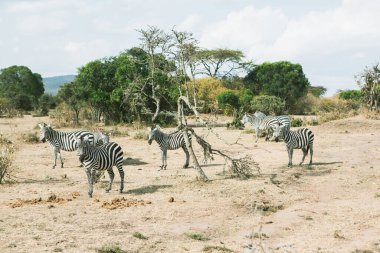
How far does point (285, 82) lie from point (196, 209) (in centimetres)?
3432

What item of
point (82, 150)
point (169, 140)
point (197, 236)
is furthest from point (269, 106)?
point (197, 236)

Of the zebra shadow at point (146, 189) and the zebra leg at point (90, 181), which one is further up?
the zebra leg at point (90, 181)

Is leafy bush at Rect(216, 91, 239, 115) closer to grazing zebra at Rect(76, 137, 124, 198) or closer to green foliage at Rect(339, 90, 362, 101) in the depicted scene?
green foliage at Rect(339, 90, 362, 101)

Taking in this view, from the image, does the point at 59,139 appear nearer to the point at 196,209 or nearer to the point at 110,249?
the point at 196,209

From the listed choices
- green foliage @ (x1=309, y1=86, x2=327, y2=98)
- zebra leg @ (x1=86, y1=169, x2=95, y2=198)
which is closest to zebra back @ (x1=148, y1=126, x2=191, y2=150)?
zebra leg @ (x1=86, y1=169, x2=95, y2=198)

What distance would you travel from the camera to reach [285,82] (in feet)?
147

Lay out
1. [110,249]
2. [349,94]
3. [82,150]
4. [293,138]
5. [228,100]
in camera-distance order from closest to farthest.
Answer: [110,249] < [82,150] < [293,138] < [228,100] < [349,94]

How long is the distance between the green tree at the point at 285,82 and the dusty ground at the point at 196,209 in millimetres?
25281

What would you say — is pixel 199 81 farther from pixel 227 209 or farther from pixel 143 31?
pixel 227 209

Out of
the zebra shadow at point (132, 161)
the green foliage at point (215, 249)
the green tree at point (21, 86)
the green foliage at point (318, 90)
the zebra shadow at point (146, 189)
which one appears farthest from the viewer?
the green foliage at point (318, 90)

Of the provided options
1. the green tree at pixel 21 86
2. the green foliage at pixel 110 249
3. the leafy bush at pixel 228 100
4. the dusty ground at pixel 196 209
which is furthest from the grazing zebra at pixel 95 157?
the green tree at pixel 21 86

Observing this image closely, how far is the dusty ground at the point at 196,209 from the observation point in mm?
9477

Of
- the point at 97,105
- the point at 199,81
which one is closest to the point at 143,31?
the point at 97,105

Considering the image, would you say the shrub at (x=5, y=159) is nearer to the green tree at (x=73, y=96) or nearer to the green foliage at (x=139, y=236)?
the green foliage at (x=139, y=236)
